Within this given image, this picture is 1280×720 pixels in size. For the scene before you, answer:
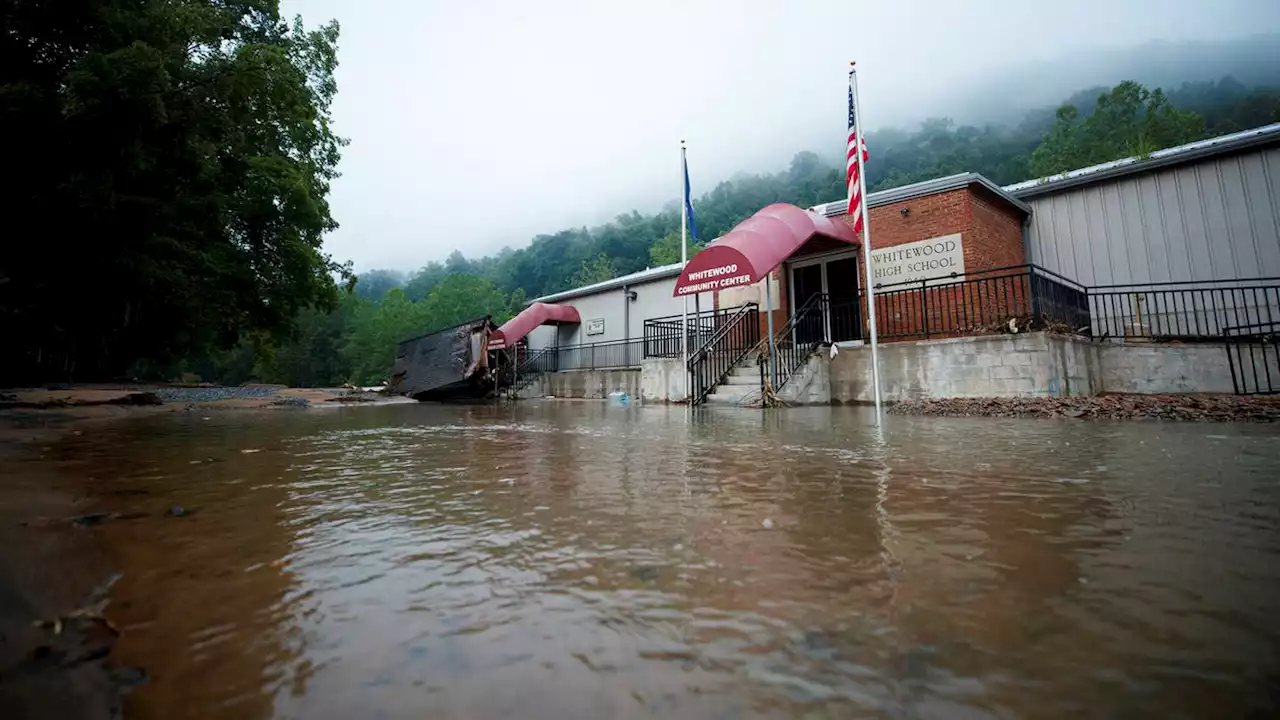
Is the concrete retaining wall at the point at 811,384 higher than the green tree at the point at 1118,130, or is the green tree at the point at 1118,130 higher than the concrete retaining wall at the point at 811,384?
the green tree at the point at 1118,130

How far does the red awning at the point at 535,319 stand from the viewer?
2064cm

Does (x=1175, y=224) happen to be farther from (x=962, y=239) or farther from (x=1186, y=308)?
(x=962, y=239)

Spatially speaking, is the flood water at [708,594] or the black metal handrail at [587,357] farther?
the black metal handrail at [587,357]

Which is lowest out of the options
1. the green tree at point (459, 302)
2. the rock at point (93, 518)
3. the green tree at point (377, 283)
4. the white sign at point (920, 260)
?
the rock at point (93, 518)

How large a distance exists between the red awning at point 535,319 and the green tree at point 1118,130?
42.9m

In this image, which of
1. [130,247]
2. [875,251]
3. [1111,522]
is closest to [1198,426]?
[1111,522]

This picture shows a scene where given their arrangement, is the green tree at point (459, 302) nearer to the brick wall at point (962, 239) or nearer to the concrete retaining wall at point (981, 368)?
the brick wall at point (962, 239)

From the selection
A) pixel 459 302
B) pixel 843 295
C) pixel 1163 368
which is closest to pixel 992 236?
pixel 843 295

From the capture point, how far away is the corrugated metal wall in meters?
9.65

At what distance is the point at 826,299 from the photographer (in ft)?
39.5

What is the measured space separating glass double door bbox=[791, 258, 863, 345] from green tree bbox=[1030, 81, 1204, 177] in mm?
39112

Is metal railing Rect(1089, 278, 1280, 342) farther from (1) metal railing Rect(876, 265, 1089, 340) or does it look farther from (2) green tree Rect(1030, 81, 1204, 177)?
(2) green tree Rect(1030, 81, 1204, 177)

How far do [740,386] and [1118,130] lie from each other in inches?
2136

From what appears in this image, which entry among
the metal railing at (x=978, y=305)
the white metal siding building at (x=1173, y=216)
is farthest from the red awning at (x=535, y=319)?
the white metal siding building at (x=1173, y=216)
